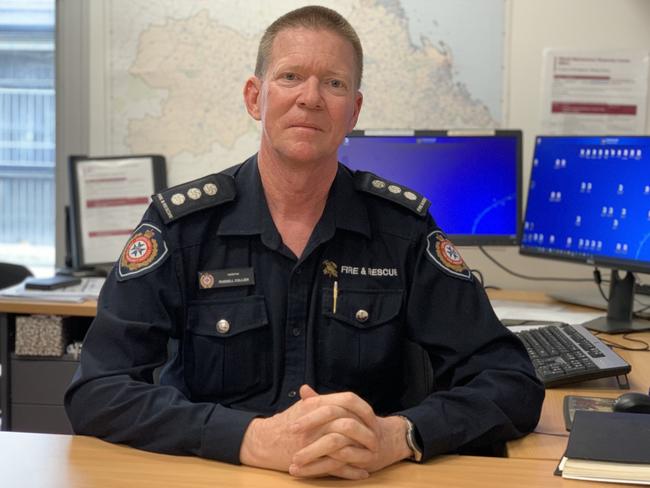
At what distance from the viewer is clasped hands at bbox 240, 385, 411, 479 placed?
1.24 m

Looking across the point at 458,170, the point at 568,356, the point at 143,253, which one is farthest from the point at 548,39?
the point at 143,253

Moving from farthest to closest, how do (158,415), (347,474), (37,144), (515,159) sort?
1. (37,144)
2. (515,159)
3. (158,415)
4. (347,474)

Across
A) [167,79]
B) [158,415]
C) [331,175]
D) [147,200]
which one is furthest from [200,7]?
[158,415]

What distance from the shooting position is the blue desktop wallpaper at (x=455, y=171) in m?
2.75

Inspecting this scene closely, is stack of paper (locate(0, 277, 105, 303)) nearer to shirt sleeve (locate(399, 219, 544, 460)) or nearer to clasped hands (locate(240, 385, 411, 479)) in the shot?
shirt sleeve (locate(399, 219, 544, 460))

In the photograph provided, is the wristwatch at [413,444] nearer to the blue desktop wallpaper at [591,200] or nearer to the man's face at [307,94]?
the man's face at [307,94]

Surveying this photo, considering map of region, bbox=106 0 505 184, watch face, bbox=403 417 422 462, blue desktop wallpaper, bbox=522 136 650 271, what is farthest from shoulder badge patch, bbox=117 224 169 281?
map of region, bbox=106 0 505 184

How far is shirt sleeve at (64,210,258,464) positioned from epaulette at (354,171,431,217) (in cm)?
40

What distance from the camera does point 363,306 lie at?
1681 millimetres

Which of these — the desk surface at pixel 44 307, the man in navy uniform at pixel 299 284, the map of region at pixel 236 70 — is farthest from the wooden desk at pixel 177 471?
the map of region at pixel 236 70

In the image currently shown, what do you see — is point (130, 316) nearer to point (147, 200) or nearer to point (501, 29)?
point (147, 200)

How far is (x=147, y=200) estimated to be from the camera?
3.12m

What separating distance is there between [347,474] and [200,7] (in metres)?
2.25

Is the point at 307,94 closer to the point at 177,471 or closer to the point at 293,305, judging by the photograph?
the point at 293,305
